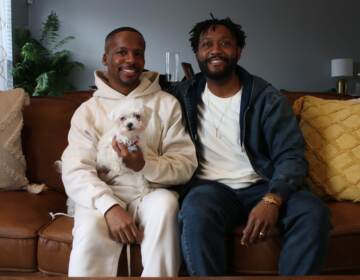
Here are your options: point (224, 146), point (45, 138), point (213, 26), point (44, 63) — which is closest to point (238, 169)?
point (224, 146)

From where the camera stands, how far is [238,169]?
68.2 inches

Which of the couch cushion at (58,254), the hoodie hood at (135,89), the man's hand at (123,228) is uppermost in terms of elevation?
the hoodie hood at (135,89)

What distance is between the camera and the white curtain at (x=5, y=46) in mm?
4605

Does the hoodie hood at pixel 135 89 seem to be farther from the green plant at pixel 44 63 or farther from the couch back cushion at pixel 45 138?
the green plant at pixel 44 63

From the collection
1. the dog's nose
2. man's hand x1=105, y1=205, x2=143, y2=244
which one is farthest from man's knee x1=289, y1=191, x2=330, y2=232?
the dog's nose

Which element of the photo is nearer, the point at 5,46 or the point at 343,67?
the point at 5,46

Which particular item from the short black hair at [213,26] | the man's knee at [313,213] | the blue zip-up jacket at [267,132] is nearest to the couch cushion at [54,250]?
the blue zip-up jacket at [267,132]

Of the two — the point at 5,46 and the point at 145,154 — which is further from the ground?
the point at 5,46

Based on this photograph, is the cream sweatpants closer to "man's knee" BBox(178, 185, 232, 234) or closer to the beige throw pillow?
"man's knee" BBox(178, 185, 232, 234)

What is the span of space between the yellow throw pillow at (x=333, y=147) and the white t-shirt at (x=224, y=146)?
1.02ft

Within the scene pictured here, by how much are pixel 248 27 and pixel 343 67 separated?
4.75ft

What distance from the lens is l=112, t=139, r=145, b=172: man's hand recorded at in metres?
1.50

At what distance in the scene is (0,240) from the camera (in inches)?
59.3

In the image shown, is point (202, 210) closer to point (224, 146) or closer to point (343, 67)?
point (224, 146)
